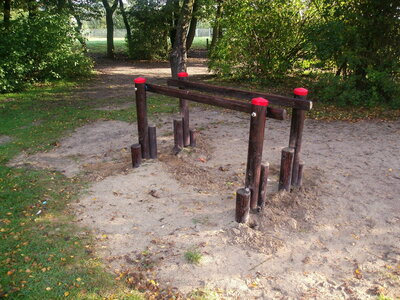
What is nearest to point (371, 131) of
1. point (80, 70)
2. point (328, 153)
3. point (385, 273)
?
point (328, 153)

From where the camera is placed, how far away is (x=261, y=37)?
12.1m

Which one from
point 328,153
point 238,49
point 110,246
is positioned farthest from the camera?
point 238,49

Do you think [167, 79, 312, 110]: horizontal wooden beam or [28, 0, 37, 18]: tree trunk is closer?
[167, 79, 312, 110]: horizontal wooden beam

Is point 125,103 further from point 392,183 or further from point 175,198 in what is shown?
point 392,183

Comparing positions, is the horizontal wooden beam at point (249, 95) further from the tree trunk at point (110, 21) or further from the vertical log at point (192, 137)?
the tree trunk at point (110, 21)

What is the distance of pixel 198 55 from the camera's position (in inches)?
928

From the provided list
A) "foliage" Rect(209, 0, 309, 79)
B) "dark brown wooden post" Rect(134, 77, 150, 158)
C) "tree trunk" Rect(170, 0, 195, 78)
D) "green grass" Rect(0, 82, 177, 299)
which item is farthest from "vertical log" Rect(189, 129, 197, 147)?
"foliage" Rect(209, 0, 309, 79)

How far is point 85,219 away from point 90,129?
383 cm

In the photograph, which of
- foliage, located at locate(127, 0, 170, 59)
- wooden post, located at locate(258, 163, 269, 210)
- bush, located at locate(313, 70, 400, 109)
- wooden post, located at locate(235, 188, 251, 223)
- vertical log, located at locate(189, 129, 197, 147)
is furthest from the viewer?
foliage, located at locate(127, 0, 170, 59)

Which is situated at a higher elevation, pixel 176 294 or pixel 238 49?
pixel 238 49

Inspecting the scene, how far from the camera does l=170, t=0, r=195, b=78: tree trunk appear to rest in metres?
10.7

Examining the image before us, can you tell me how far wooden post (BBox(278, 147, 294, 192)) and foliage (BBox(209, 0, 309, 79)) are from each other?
8.16 meters

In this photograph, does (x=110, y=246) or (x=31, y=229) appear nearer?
(x=110, y=246)

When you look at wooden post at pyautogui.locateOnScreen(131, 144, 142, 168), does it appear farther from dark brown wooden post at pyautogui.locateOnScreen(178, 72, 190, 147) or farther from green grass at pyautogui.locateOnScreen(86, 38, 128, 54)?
green grass at pyautogui.locateOnScreen(86, 38, 128, 54)
